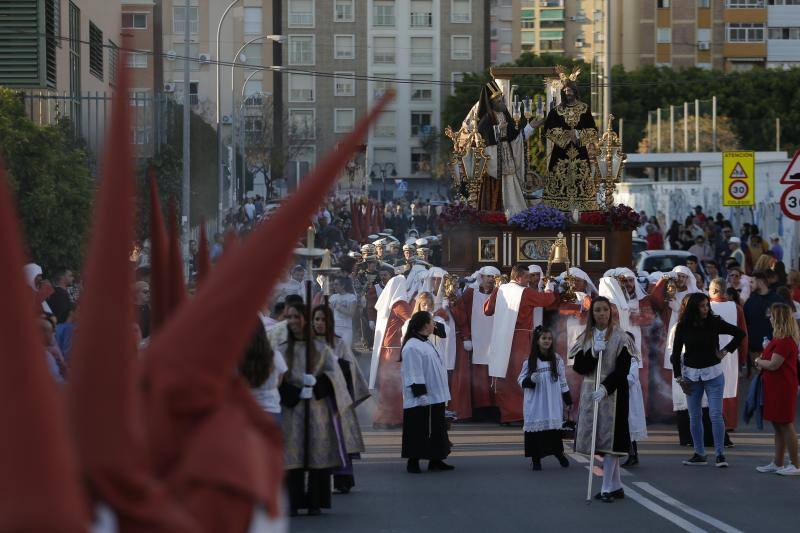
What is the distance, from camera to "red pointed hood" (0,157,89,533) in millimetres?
2174

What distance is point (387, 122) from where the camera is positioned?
9812 cm

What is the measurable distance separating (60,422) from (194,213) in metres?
35.0

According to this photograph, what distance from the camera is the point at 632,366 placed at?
12.5 m

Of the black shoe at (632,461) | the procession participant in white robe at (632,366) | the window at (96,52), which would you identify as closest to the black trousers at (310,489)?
the procession participant in white robe at (632,366)

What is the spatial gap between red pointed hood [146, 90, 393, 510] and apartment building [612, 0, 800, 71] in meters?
101

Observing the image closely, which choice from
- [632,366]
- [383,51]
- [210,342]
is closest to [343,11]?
[383,51]

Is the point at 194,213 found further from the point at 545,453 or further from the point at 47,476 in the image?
the point at 47,476

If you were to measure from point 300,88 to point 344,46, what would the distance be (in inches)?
166

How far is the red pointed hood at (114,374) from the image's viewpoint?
2.31 metres

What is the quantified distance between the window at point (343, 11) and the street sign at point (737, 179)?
57.6 meters

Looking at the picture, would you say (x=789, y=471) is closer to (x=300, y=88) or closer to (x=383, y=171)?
(x=383, y=171)

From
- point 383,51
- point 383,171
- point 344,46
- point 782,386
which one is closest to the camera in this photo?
point 782,386

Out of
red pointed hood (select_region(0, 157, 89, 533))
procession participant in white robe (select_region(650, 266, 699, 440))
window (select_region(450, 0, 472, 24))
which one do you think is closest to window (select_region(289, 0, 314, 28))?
window (select_region(450, 0, 472, 24))

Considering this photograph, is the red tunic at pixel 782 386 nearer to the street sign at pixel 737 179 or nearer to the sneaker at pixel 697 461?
the sneaker at pixel 697 461
